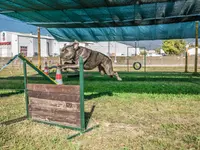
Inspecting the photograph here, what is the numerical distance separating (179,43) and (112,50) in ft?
69.9

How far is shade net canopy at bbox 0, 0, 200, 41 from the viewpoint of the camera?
368 inches

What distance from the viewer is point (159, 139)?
3443mm

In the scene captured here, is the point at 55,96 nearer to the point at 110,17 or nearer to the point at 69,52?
the point at 69,52

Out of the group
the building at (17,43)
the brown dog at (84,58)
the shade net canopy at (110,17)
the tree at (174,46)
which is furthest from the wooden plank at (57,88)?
the tree at (174,46)

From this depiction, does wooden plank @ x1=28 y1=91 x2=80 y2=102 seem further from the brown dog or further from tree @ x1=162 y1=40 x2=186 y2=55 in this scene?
tree @ x1=162 y1=40 x2=186 y2=55

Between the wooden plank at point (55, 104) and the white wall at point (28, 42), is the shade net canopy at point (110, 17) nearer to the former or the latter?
the wooden plank at point (55, 104)

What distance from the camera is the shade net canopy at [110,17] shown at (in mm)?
9359

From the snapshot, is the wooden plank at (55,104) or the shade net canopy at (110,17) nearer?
the wooden plank at (55,104)

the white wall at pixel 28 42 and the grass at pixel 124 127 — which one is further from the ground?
the white wall at pixel 28 42

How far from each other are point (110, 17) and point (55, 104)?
345 inches

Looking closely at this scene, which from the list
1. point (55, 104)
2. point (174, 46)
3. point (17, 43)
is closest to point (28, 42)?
point (17, 43)

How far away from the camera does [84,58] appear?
7.64 m

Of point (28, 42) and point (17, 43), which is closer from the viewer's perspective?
point (17, 43)

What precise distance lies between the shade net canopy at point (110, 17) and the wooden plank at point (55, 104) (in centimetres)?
555
